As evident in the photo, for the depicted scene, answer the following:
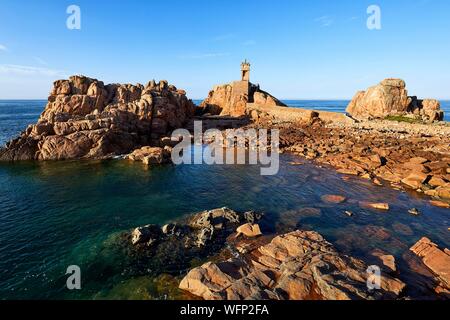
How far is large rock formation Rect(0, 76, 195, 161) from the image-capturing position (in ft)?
134

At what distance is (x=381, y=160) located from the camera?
116ft

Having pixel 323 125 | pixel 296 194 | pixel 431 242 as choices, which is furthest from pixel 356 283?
pixel 323 125

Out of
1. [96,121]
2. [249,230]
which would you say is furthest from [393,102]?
[96,121]

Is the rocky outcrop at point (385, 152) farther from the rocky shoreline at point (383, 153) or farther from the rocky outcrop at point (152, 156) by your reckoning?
the rocky outcrop at point (152, 156)

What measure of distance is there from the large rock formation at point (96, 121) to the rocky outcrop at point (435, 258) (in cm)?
4159

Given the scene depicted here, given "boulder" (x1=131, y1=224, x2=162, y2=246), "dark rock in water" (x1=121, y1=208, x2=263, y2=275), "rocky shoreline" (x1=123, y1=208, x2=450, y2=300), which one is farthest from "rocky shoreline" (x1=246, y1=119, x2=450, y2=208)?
"boulder" (x1=131, y1=224, x2=162, y2=246)

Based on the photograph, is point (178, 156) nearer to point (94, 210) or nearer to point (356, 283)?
point (94, 210)

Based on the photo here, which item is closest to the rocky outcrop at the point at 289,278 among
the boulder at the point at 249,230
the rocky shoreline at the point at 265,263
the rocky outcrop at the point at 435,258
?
the rocky shoreline at the point at 265,263

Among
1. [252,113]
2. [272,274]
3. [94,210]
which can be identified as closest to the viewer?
[272,274]

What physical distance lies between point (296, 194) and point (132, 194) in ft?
57.6

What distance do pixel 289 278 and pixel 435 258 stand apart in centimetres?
1037

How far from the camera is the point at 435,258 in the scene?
15.6m

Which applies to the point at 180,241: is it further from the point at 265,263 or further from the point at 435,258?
the point at 435,258

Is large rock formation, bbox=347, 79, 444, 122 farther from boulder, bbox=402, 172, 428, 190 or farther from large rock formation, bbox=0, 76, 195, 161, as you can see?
large rock formation, bbox=0, 76, 195, 161
